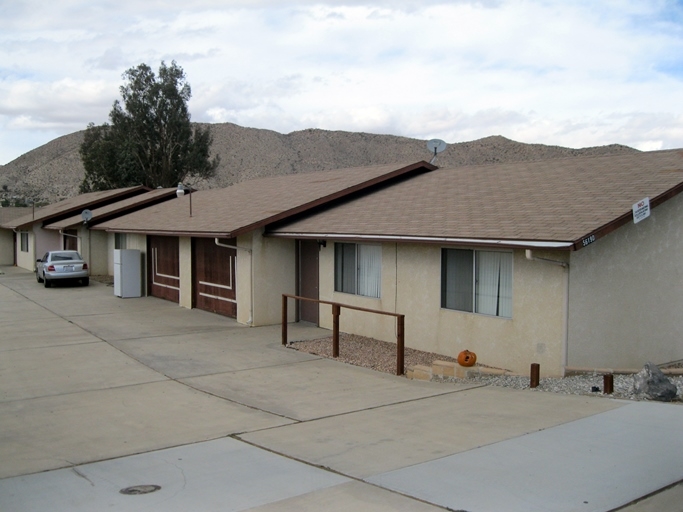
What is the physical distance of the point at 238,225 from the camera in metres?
17.4

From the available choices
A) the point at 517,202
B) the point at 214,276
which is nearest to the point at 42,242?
the point at 214,276

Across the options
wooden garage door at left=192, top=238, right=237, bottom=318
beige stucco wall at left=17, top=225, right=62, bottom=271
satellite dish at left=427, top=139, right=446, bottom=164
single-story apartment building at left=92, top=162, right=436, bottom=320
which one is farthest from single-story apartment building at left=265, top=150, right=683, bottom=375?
beige stucco wall at left=17, top=225, right=62, bottom=271

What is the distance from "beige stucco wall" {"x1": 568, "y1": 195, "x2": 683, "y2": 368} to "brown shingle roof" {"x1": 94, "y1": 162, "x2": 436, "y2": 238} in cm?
841

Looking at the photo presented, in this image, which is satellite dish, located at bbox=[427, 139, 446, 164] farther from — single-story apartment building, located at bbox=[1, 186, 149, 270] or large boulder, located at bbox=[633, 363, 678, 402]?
single-story apartment building, located at bbox=[1, 186, 149, 270]

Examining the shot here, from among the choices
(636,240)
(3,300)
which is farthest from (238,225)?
(3,300)

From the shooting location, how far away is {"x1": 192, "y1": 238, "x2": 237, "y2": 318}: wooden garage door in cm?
1916

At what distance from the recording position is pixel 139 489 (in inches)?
255

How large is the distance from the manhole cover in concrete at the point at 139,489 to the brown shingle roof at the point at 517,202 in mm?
6640

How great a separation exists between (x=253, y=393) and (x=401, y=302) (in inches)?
182

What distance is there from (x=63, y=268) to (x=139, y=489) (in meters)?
23.6

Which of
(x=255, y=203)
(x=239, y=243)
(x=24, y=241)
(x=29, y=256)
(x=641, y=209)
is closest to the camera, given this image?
(x=641, y=209)

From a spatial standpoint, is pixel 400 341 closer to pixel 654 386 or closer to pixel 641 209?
pixel 654 386

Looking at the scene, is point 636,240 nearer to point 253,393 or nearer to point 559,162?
point 559,162

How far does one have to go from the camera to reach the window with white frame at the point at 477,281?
12148 millimetres
